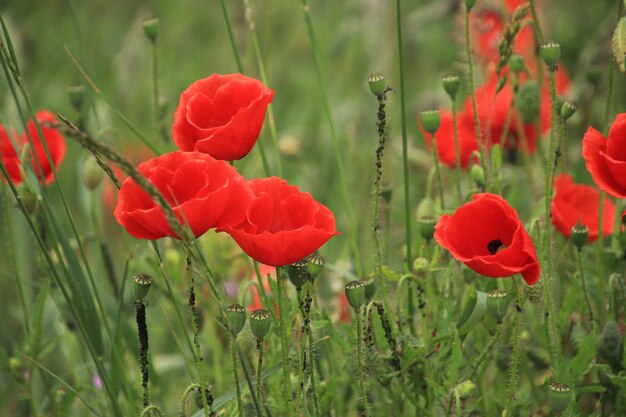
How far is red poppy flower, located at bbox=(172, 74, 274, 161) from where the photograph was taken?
1.17 metres

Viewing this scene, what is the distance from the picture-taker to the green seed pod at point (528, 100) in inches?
61.4

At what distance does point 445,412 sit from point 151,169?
0.49 meters

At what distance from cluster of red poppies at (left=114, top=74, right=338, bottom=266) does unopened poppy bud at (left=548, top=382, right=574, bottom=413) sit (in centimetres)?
31

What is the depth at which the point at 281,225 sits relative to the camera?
1.16 m

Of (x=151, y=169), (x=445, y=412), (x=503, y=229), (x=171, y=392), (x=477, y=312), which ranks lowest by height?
(x=171, y=392)

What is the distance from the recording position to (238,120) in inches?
45.4

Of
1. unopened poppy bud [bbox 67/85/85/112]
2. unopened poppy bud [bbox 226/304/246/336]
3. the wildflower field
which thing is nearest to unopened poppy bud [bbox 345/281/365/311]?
the wildflower field

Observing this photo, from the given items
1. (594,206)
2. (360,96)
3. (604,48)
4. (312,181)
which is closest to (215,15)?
(360,96)

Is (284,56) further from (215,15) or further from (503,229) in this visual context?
(503,229)

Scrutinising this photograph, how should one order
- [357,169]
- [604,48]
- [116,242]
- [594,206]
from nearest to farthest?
[594,206]
[604,48]
[357,169]
[116,242]

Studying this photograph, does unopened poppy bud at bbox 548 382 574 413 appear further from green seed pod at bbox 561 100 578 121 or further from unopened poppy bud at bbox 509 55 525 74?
unopened poppy bud at bbox 509 55 525 74

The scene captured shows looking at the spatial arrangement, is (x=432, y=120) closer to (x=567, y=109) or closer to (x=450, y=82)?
(x=450, y=82)

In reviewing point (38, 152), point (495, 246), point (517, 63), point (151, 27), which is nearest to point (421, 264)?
point (495, 246)

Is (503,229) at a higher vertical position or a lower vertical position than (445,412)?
higher
